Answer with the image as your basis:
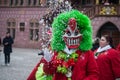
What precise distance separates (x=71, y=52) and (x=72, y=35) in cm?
23

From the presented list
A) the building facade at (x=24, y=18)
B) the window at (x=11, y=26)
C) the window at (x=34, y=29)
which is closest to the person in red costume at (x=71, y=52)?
the building facade at (x=24, y=18)

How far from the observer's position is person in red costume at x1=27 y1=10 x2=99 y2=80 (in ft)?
15.4

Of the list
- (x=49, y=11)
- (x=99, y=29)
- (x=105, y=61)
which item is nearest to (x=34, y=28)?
(x=99, y=29)

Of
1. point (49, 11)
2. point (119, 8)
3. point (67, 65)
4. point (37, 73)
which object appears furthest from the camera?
point (119, 8)

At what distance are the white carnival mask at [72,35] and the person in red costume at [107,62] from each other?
165 cm

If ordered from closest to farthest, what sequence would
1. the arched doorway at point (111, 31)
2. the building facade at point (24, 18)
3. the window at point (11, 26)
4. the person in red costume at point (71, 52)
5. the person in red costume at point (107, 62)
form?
the person in red costume at point (71, 52) < the person in red costume at point (107, 62) < the arched doorway at point (111, 31) < the building facade at point (24, 18) < the window at point (11, 26)

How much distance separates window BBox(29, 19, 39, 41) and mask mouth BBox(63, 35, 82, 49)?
87.7ft

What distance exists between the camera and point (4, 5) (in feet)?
109

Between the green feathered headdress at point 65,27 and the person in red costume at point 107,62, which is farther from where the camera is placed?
the person in red costume at point 107,62

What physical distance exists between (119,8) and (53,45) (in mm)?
20964

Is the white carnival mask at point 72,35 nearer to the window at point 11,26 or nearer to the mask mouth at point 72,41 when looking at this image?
the mask mouth at point 72,41

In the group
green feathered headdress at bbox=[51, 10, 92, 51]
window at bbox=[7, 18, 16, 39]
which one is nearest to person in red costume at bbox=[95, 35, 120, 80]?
green feathered headdress at bbox=[51, 10, 92, 51]

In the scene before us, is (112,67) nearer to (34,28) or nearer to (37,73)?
(37,73)

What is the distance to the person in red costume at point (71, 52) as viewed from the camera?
469 centimetres
